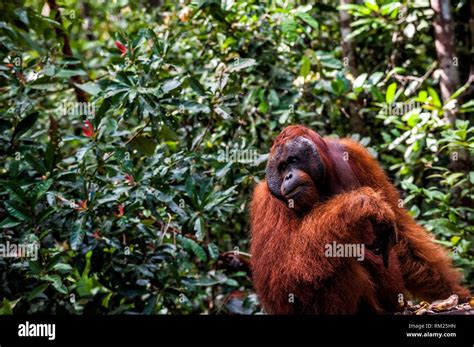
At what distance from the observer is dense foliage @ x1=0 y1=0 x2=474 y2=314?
457 cm

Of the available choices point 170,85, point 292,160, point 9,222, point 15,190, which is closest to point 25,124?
point 15,190

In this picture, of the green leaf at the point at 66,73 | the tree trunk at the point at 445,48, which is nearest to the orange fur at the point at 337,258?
the tree trunk at the point at 445,48

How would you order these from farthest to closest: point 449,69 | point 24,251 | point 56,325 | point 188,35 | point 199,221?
point 188,35 → point 449,69 → point 199,221 → point 24,251 → point 56,325

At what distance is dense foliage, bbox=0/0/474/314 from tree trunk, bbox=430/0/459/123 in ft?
0.71

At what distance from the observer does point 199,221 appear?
455 cm

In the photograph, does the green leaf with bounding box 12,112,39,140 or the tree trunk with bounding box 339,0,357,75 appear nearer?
the green leaf with bounding box 12,112,39,140

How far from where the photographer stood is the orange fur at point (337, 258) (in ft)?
12.1

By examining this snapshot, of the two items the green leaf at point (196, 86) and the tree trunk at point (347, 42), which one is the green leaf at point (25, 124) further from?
the tree trunk at point (347, 42)

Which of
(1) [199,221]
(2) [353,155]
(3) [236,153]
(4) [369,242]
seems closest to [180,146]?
(3) [236,153]

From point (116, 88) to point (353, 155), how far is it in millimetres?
1757

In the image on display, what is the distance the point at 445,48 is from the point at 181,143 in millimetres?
2528

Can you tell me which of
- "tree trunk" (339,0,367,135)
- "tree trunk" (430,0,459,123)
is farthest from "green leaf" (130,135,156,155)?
"tree trunk" (430,0,459,123)

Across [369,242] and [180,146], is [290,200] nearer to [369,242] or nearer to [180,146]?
[369,242]

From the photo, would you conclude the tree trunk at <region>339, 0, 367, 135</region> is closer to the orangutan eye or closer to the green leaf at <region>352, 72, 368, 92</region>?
the green leaf at <region>352, 72, 368, 92</region>
